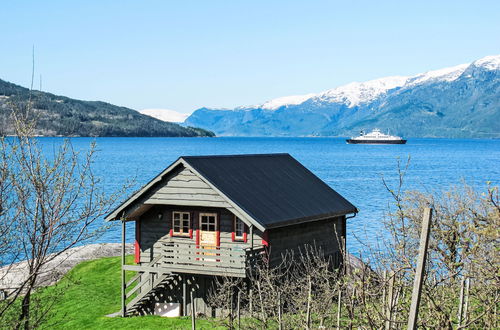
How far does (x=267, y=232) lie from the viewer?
1178 inches

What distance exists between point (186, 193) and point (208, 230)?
2092 millimetres

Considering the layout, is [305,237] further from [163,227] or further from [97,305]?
[97,305]

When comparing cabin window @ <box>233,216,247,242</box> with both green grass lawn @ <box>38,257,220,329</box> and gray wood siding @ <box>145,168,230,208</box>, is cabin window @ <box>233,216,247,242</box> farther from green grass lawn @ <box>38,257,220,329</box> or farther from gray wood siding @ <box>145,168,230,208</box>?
green grass lawn @ <box>38,257,220,329</box>

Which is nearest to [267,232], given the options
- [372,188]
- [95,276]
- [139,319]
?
[139,319]

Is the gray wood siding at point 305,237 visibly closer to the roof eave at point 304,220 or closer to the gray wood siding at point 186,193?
the roof eave at point 304,220

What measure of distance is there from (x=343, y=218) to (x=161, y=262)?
32.6 feet

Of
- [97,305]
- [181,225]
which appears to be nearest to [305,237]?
[181,225]

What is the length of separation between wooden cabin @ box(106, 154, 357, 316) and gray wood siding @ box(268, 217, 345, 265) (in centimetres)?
4

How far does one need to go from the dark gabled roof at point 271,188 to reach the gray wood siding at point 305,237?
68cm

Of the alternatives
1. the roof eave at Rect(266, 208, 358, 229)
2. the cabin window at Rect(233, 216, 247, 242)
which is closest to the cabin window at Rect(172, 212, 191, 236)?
the cabin window at Rect(233, 216, 247, 242)

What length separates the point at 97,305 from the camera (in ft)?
116

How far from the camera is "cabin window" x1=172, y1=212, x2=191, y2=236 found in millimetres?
32250

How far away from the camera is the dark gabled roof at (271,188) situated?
99.6ft

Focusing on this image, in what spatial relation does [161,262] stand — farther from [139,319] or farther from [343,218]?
[343,218]
